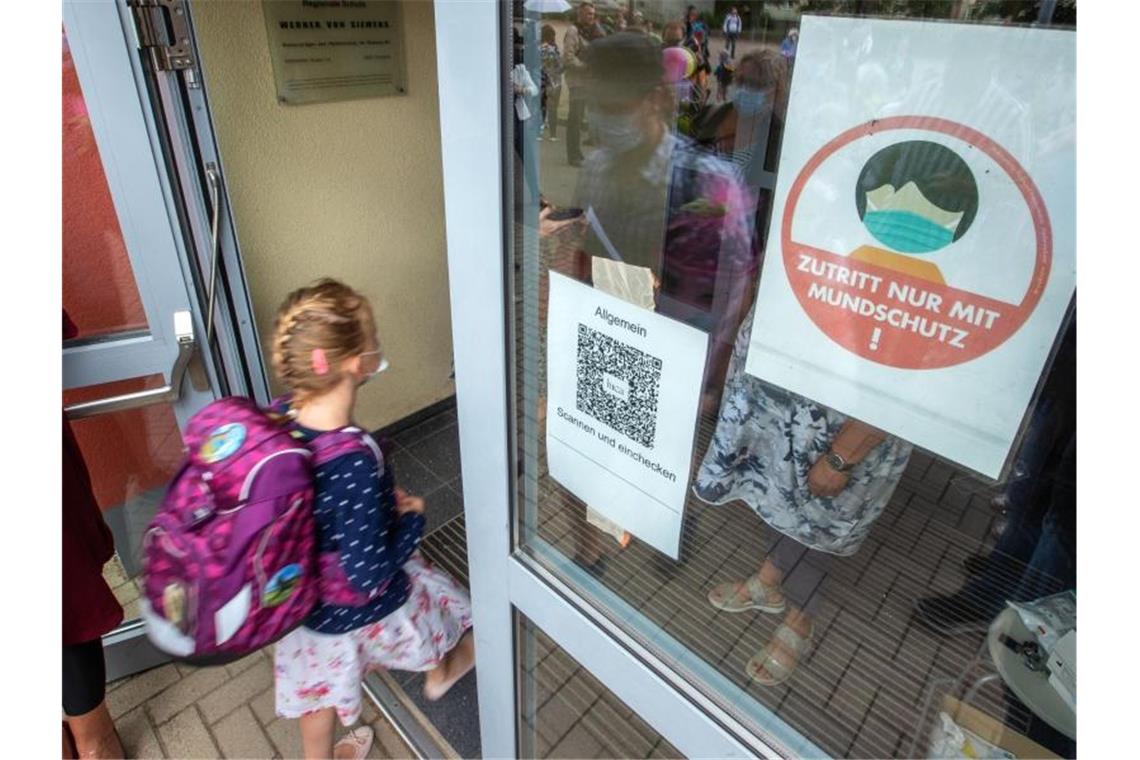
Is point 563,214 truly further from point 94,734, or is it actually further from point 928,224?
point 94,734

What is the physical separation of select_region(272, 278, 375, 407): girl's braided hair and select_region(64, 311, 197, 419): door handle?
62 cm

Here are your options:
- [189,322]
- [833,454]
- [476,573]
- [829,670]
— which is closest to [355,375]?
[476,573]

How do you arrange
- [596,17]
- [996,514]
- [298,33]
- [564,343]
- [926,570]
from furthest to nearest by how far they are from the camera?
[298,33]
[926,570]
[996,514]
[564,343]
[596,17]

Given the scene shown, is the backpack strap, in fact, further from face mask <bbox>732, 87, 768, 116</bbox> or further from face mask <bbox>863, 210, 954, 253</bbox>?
face mask <bbox>863, 210, 954, 253</bbox>

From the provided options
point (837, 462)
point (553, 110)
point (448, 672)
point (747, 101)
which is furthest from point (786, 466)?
point (448, 672)

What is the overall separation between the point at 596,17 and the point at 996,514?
1130 millimetres

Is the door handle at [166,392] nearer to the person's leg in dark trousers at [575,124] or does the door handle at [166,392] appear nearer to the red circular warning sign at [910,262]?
the person's leg in dark trousers at [575,124]

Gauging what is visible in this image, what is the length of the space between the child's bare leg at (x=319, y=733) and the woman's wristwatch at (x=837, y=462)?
1.52 m

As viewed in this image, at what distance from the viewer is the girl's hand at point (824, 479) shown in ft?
3.78

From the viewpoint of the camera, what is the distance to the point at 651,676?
1.08 meters

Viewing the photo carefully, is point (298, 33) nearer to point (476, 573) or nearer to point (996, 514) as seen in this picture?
point (476, 573)

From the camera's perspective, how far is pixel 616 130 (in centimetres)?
114

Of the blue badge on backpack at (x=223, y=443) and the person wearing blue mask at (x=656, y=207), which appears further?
the blue badge on backpack at (x=223, y=443)

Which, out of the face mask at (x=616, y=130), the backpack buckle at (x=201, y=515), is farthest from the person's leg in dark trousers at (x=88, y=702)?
the face mask at (x=616, y=130)
